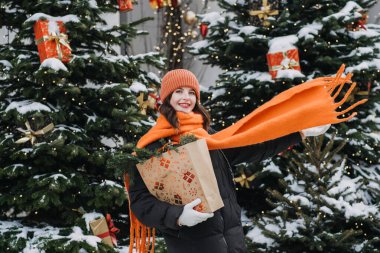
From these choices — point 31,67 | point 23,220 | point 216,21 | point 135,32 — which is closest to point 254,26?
point 216,21

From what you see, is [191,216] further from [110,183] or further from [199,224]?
[110,183]

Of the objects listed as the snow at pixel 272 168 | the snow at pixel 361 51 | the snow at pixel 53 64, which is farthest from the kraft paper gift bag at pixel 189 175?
the snow at pixel 361 51

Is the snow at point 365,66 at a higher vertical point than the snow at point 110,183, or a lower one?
higher

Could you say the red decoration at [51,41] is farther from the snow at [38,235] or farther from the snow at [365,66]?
the snow at [365,66]

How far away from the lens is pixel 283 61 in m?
5.18

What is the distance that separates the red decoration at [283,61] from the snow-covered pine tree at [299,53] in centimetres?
1

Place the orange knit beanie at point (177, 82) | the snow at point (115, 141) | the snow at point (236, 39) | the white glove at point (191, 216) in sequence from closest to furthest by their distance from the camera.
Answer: the white glove at point (191, 216), the orange knit beanie at point (177, 82), the snow at point (115, 141), the snow at point (236, 39)

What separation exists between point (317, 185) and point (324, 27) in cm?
209

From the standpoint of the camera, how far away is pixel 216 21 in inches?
233

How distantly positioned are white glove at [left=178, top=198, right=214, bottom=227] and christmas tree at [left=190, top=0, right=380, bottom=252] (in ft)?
9.98

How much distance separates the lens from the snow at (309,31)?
5258 mm

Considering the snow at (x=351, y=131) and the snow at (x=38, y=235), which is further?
the snow at (x=351, y=131)

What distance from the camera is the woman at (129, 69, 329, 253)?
2359mm

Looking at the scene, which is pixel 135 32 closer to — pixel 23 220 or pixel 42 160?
pixel 42 160
